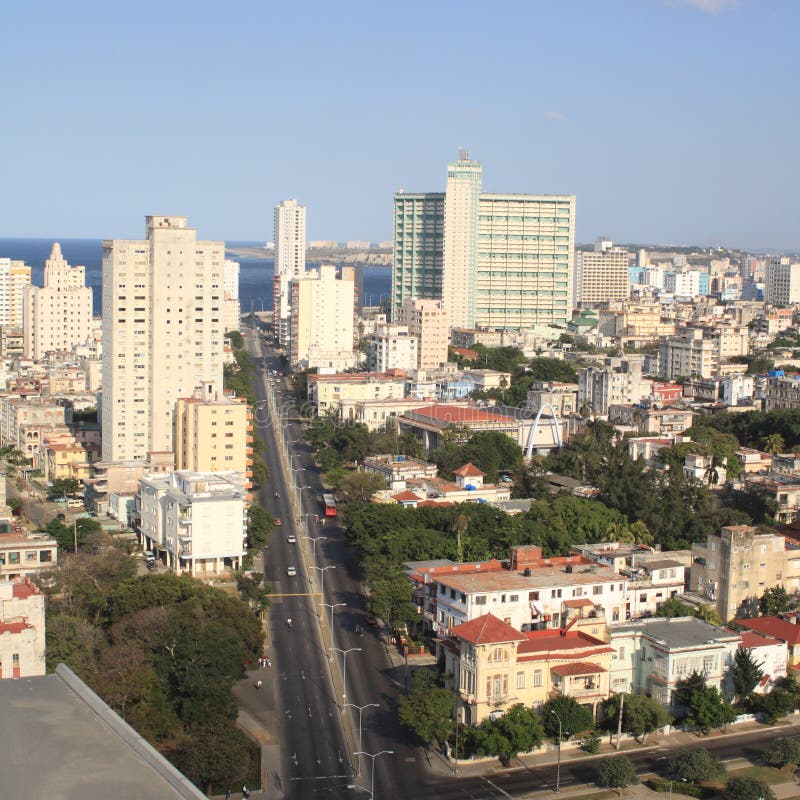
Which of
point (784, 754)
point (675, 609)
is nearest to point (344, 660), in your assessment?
point (675, 609)

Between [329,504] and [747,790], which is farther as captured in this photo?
[329,504]

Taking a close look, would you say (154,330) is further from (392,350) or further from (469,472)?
(392,350)

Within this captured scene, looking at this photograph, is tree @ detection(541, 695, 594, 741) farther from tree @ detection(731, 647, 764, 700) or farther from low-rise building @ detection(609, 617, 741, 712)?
tree @ detection(731, 647, 764, 700)

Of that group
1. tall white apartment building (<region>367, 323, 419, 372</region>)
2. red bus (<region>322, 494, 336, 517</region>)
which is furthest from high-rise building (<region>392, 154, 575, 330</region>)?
red bus (<region>322, 494, 336, 517</region>)

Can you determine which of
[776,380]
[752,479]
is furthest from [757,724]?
[776,380]

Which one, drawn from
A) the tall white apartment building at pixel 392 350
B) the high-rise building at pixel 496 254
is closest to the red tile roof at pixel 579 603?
the tall white apartment building at pixel 392 350

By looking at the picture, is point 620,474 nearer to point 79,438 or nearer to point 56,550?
point 56,550

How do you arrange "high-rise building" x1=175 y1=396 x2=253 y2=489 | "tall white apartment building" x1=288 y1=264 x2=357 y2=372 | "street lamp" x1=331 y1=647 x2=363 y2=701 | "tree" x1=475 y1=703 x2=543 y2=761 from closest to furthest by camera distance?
"tree" x1=475 y1=703 x2=543 y2=761 → "street lamp" x1=331 y1=647 x2=363 y2=701 → "high-rise building" x1=175 y1=396 x2=253 y2=489 → "tall white apartment building" x1=288 y1=264 x2=357 y2=372
